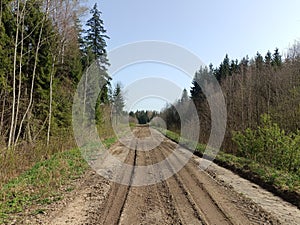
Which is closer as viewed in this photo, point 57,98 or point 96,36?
point 57,98

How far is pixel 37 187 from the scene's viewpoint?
8102 mm

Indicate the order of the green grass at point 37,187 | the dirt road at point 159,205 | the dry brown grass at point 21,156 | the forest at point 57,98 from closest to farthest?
the dirt road at point 159,205 → the green grass at point 37,187 → the dry brown grass at point 21,156 → the forest at point 57,98

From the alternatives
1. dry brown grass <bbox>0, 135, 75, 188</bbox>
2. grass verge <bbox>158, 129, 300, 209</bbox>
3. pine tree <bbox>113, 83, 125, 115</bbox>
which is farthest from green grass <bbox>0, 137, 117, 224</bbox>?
pine tree <bbox>113, 83, 125, 115</bbox>

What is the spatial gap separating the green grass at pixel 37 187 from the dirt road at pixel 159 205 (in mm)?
597

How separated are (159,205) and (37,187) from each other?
12.8 ft

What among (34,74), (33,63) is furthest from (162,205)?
(33,63)

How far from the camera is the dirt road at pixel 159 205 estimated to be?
5598mm

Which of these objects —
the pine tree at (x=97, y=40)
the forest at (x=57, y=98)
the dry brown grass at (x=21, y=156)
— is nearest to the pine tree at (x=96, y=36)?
the pine tree at (x=97, y=40)

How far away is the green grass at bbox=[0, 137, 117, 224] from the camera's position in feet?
21.1

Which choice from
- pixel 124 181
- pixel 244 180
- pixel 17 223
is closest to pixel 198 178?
pixel 244 180

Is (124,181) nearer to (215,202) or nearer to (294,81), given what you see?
(215,202)

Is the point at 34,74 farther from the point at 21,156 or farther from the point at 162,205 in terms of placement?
the point at 162,205

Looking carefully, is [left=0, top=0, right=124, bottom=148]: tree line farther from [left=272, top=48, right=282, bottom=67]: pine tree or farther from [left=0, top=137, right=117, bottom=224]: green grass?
[left=272, top=48, right=282, bottom=67]: pine tree

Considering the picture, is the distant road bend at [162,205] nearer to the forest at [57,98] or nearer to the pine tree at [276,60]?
the forest at [57,98]
